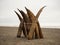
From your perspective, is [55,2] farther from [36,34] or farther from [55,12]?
[36,34]

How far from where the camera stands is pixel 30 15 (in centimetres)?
130

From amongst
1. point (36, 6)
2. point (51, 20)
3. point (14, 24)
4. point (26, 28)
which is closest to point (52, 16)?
point (51, 20)

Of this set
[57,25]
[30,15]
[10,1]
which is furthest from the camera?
[10,1]

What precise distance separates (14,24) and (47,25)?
36 centimetres

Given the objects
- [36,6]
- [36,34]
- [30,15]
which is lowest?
[36,34]

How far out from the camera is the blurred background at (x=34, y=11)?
7.32ft

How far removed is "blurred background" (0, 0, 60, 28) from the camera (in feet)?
7.32

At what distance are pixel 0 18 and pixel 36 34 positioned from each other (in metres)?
1.01

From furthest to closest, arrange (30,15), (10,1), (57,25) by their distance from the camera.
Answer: (10,1) < (57,25) < (30,15)

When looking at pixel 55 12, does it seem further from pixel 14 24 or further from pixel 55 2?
pixel 14 24

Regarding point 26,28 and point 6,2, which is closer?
point 26,28

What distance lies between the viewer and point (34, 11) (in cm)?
225

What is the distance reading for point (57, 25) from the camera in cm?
218

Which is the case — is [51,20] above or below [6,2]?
below
